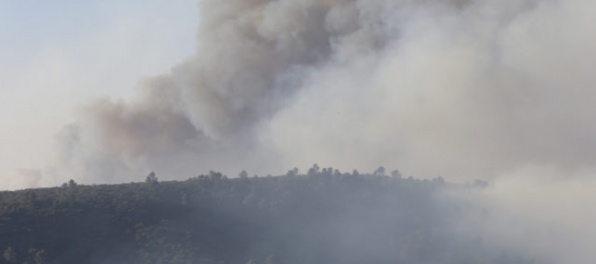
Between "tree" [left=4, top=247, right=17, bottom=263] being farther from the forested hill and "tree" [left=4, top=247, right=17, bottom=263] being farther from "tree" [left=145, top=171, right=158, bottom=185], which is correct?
"tree" [left=145, top=171, right=158, bottom=185]

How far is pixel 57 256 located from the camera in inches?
3487

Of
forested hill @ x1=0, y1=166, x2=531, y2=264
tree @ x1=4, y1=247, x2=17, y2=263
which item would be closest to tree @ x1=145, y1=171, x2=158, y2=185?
forested hill @ x1=0, y1=166, x2=531, y2=264

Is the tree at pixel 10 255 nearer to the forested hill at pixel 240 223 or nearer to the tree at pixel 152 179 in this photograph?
the forested hill at pixel 240 223

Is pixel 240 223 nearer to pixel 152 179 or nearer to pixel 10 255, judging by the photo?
pixel 152 179

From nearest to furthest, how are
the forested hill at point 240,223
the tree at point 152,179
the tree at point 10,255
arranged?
1. the tree at point 10,255
2. the forested hill at point 240,223
3. the tree at point 152,179

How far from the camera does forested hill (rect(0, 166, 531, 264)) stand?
9138 centimetres

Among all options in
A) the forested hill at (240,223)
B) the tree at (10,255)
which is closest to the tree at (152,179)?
the forested hill at (240,223)

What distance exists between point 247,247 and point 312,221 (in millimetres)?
8507

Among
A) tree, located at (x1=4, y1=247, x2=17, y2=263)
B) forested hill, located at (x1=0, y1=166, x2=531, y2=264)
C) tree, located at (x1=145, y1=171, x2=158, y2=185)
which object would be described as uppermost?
tree, located at (x1=145, y1=171, x2=158, y2=185)

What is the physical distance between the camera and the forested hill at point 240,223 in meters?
91.4

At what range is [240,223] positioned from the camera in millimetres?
101000

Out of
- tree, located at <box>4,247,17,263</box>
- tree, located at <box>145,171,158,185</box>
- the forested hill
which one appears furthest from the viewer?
tree, located at <box>145,171,158,185</box>

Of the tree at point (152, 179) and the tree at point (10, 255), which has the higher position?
the tree at point (152, 179)

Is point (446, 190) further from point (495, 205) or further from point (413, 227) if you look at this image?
point (413, 227)
